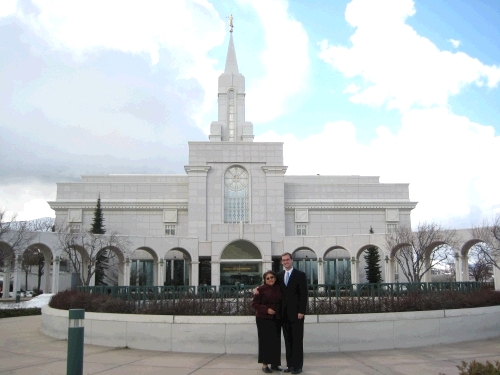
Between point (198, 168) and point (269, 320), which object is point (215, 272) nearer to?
point (198, 168)

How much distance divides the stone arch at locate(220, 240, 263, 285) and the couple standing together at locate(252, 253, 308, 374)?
32620 mm

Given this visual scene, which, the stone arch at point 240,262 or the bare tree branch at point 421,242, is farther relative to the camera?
the stone arch at point 240,262

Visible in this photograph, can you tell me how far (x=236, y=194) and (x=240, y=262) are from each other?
9374mm

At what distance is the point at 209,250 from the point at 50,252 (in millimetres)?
12711

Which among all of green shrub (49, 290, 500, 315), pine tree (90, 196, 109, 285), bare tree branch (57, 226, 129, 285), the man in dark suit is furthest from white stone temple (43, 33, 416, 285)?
the man in dark suit

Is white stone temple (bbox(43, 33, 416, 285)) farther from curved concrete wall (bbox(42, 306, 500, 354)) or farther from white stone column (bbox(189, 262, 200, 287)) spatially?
curved concrete wall (bbox(42, 306, 500, 354))

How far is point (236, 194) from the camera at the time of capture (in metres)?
48.8

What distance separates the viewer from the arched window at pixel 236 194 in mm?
48500

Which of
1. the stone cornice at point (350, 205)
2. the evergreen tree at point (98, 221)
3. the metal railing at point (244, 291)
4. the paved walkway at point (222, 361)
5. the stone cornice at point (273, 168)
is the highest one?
the stone cornice at point (273, 168)

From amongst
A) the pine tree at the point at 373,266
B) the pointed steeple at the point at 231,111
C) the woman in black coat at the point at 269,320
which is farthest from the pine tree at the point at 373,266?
the woman in black coat at the point at 269,320

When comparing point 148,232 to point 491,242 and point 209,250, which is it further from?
point 491,242

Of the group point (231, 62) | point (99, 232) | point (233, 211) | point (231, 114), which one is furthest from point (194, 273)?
point (231, 62)

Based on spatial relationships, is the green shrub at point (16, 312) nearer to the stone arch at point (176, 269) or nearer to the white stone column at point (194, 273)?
the white stone column at point (194, 273)

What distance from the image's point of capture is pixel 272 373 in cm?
805
